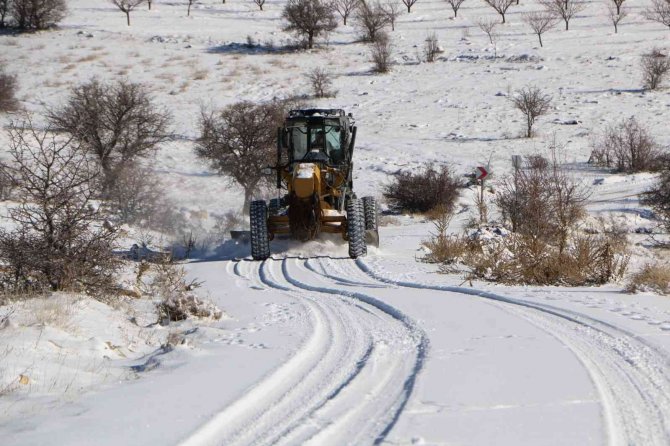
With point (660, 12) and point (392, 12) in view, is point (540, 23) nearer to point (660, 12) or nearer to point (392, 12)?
point (660, 12)

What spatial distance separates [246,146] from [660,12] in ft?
148

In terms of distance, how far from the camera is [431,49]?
178 feet

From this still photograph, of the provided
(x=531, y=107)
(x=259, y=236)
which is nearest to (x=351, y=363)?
(x=259, y=236)

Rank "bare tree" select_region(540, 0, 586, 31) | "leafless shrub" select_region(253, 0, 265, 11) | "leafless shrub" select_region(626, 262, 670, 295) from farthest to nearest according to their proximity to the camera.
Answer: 1. "leafless shrub" select_region(253, 0, 265, 11)
2. "bare tree" select_region(540, 0, 586, 31)
3. "leafless shrub" select_region(626, 262, 670, 295)

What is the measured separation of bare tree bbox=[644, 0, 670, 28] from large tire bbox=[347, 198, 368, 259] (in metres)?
50.3

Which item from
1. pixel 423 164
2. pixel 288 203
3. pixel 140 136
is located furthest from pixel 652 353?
pixel 423 164

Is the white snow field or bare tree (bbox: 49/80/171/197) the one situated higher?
bare tree (bbox: 49/80/171/197)

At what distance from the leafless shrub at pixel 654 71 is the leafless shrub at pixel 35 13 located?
149ft

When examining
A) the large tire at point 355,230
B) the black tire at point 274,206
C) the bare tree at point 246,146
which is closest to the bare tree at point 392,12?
the bare tree at point 246,146

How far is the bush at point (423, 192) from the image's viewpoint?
27.3 meters

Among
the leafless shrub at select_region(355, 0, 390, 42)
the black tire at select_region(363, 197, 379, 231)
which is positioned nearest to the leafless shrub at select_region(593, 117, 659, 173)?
the black tire at select_region(363, 197, 379, 231)

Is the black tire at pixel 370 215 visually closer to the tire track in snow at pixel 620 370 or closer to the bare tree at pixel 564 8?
the tire track in snow at pixel 620 370

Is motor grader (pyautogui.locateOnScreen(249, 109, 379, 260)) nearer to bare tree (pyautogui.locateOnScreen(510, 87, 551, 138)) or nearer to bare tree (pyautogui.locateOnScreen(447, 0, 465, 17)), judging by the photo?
bare tree (pyautogui.locateOnScreen(510, 87, 551, 138))

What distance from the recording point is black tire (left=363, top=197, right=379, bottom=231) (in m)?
17.1
